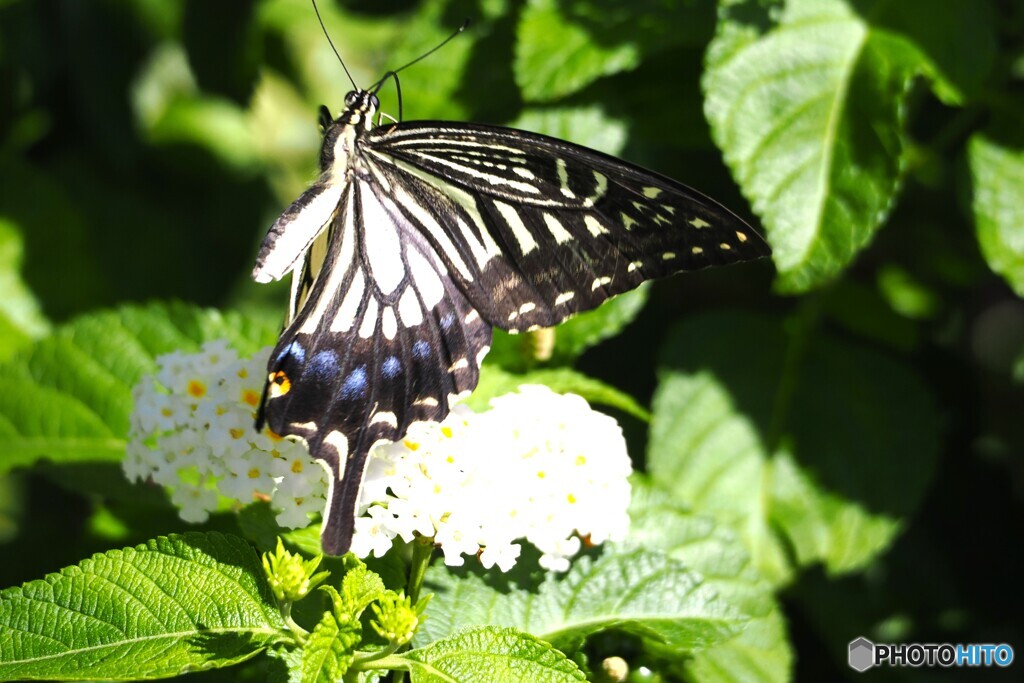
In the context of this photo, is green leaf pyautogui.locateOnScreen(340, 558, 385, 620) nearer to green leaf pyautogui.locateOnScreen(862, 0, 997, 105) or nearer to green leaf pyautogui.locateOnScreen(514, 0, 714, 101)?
green leaf pyautogui.locateOnScreen(514, 0, 714, 101)

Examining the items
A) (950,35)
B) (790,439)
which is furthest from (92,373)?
(950,35)

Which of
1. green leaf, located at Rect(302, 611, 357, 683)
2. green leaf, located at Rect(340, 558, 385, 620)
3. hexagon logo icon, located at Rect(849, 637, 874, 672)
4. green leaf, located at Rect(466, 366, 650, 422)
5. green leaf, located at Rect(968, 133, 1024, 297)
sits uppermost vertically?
green leaf, located at Rect(968, 133, 1024, 297)

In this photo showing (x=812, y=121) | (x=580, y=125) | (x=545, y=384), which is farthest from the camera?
(x=580, y=125)

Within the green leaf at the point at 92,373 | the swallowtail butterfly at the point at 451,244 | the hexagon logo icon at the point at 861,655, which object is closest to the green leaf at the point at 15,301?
the green leaf at the point at 92,373

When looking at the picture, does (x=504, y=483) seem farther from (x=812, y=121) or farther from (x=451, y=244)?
(x=812, y=121)

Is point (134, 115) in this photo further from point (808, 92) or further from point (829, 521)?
point (829, 521)

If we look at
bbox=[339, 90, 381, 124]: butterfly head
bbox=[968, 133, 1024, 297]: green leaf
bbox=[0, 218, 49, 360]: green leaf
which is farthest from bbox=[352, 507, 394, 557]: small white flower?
bbox=[0, 218, 49, 360]: green leaf

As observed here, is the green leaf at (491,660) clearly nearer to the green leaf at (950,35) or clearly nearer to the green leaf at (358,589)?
the green leaf at (358,589)
